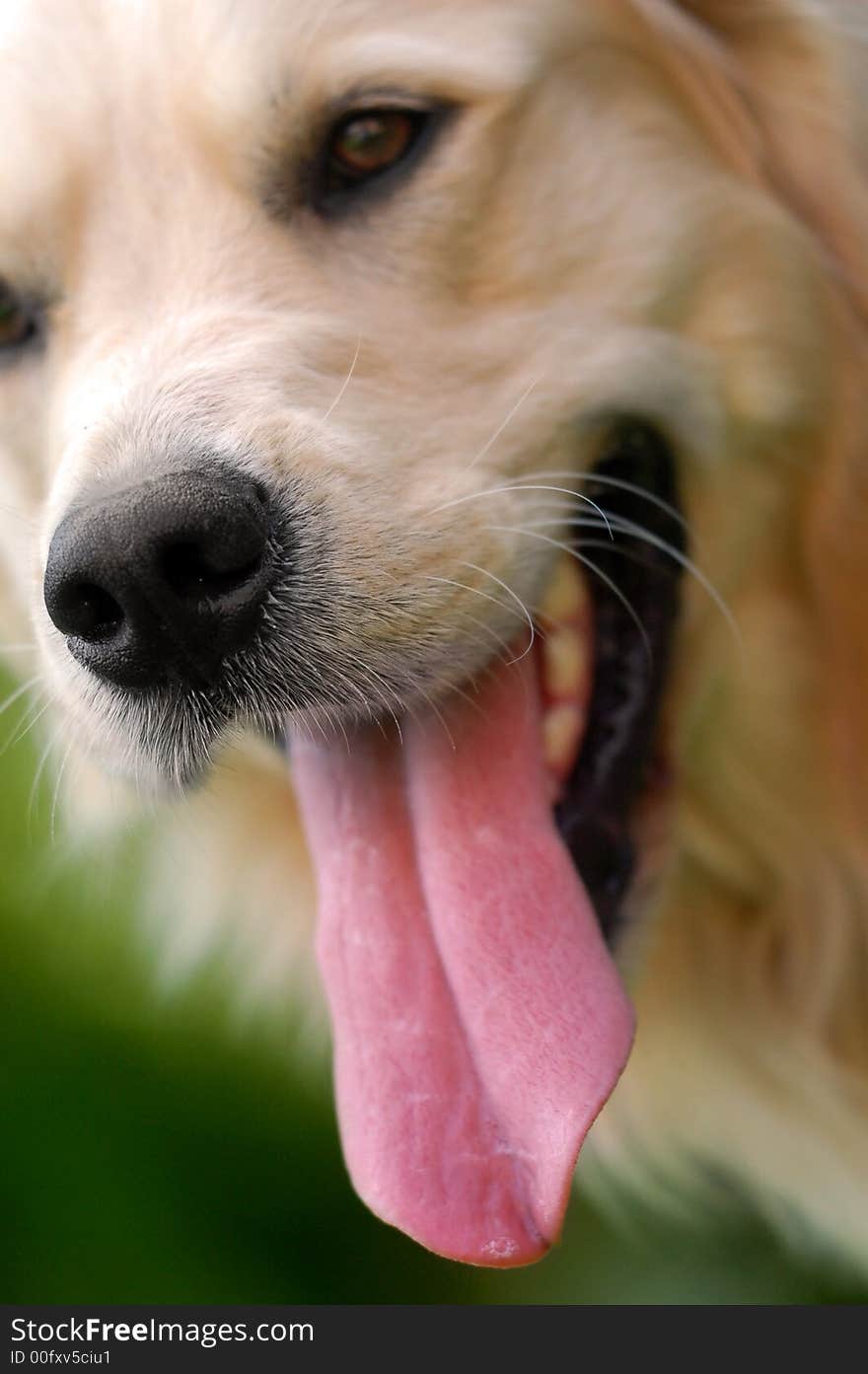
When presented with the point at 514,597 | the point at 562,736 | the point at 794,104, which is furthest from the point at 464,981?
the point at 794,104

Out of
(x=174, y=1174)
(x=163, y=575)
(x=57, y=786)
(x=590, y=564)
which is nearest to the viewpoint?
(x=163, y=575)

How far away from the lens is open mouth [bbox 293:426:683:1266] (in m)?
1.47

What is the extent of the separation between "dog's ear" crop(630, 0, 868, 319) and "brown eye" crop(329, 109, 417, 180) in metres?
0.39

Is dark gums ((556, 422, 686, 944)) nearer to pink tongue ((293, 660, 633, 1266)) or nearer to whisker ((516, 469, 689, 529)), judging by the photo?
whisker ((516, 469, 689, 529))

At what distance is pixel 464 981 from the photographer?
156 cm

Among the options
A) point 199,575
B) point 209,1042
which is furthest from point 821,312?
point 209,1042

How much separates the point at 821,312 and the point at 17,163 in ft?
3.35

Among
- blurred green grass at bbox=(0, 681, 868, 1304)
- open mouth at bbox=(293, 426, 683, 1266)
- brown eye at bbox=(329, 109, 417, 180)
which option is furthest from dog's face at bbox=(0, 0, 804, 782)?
blurred green grass at bbox=(0, 681, 868, 1304)

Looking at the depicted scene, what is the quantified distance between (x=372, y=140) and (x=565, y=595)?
610 millimetres

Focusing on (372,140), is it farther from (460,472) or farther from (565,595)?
(565,595)

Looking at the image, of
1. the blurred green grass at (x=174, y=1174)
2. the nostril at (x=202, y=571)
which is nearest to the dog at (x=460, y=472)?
the nostril at (x=202, y=571)

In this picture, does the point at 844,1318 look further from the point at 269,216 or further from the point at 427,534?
the point at 269,216

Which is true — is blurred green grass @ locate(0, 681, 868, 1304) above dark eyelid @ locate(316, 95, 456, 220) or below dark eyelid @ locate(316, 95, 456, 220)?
below

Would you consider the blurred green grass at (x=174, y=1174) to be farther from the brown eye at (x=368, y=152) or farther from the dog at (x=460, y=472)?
the brown eye at (x=368, y=152)
